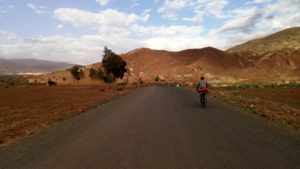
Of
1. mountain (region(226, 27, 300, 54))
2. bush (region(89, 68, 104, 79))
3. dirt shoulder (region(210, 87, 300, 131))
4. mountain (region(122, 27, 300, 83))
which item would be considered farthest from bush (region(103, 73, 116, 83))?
dirt shoulder (region(210, 87, 300, 131))

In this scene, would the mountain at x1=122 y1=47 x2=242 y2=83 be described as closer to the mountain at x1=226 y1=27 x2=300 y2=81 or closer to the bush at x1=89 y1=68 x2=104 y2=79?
the mountain at x1=226 y1=27 x2=300 y2=81

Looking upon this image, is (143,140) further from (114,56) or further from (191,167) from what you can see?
(114,56)

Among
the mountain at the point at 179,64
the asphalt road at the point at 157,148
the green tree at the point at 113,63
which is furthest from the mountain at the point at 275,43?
the asphalt road at the point at 157,148

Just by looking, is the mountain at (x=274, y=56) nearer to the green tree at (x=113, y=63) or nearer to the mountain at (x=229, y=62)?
the mountain at (x=229, y=62)

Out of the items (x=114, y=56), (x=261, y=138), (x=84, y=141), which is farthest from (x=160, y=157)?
(x=114, y=56)

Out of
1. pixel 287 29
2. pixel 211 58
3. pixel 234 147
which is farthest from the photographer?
pixel 287 29

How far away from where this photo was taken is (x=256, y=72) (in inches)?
4685

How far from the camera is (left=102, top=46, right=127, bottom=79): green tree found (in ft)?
331

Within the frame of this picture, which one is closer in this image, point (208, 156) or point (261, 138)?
point (208, 156)

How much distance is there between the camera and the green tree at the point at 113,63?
10075 cm

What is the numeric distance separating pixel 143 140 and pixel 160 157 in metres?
2.37

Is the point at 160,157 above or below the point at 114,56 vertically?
below

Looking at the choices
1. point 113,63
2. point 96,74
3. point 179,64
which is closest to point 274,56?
point 179,64

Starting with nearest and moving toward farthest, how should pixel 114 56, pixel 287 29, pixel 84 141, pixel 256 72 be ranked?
pixel 84 141, pixel 114 56, pixel 256 72, pixel 287 29
